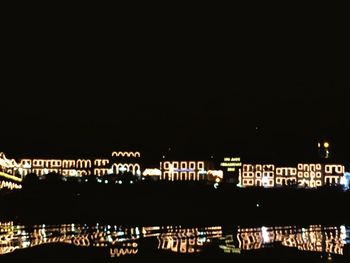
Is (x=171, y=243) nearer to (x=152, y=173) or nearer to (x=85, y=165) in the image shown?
(x=152, y=173)

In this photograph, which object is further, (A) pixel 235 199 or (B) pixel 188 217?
(A) pixel 235 199

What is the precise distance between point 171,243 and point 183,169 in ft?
271

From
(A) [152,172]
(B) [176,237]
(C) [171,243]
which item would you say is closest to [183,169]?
(A) [152,172]

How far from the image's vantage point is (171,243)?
1894 centimetres

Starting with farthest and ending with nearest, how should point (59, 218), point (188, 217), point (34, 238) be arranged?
point (188, 217) → point (59, 218) → point (34, 238)

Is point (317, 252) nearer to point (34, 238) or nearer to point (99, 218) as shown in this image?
point (34, 238)

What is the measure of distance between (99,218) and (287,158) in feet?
239

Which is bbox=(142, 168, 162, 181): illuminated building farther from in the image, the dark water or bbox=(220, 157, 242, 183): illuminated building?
the dark water

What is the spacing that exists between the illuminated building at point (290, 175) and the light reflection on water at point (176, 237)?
62879mm

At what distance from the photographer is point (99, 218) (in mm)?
28578

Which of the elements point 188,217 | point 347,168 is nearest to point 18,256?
point 188,217

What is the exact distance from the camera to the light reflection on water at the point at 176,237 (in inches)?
701

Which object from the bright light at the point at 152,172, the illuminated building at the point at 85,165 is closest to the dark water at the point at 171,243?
the bright light at the point at 152,172

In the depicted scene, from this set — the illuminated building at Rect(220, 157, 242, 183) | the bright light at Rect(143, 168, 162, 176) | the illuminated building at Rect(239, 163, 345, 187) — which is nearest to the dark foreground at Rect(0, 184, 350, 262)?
the illuminated building at Rect(239, 163, 345, 187)
